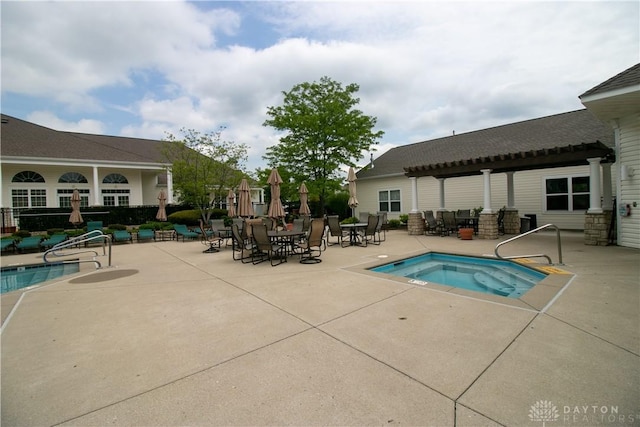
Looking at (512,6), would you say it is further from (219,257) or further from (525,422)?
(219,257)

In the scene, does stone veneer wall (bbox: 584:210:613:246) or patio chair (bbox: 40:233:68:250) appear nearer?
stone veneer wall (bbox: 584:210:613:246)

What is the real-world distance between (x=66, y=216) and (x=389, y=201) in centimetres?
2005

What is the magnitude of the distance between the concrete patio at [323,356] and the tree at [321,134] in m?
13.1

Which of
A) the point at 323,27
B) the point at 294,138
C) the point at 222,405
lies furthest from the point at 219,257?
the point at 294,138

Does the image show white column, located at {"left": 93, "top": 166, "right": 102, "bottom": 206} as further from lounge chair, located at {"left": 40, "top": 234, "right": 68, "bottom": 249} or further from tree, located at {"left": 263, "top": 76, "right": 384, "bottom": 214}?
tree, located at {"left": 263, "top": 76, "right": 384, "bottom": 214}

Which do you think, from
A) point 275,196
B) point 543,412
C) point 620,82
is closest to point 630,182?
point 620,82

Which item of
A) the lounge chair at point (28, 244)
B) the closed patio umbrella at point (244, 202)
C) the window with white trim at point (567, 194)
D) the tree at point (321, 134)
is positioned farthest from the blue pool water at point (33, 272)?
the window with white trim at point (567, 194)

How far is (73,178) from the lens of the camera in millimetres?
20328

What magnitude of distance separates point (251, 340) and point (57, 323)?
2870 millimetres

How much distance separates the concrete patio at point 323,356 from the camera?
6.59ft

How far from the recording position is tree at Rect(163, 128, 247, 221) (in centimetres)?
1683

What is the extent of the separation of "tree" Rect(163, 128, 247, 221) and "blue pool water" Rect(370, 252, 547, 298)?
527 inches

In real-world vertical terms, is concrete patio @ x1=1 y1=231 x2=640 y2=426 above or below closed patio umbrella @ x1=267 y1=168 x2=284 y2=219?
below

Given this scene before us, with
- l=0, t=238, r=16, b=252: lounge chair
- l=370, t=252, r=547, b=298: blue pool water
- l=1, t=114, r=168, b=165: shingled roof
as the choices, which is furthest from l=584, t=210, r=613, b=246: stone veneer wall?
l=1, t=114, r=168, b=165: shingled roof
